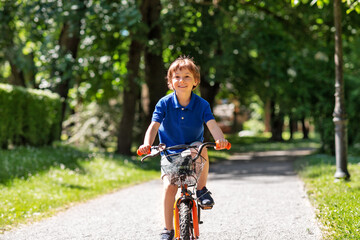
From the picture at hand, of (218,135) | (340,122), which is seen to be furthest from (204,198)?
(340,122)

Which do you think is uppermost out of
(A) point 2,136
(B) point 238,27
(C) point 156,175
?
(B) point 238,27

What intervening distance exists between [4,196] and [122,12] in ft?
19.0

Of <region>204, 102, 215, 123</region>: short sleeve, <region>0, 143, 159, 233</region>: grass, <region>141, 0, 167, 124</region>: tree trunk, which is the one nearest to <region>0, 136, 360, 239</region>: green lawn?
<region>0, 143, 159, 233</region>: grass

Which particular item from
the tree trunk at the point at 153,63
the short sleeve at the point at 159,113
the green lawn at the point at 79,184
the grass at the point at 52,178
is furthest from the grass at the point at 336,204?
the tree trunk at the point at 153,63

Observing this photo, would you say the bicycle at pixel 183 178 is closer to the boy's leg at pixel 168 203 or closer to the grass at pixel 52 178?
the boy's leg at pixel 168 203

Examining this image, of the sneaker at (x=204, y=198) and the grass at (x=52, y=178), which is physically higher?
the sneaker at (x=204, y=198)

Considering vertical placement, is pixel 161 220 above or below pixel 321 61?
below

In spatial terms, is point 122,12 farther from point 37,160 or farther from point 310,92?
point 310,92

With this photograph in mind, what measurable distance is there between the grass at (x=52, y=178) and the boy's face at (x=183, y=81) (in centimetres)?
290

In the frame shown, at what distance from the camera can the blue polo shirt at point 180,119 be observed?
416 centimetres

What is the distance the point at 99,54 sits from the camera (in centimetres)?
1531

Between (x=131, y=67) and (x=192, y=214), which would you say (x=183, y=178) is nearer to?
(x=192, y=214)

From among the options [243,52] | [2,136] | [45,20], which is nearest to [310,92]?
[243,52]

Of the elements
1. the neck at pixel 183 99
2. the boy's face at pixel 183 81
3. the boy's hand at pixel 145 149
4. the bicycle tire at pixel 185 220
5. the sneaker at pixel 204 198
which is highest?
the boy's face at pixel 183 81
